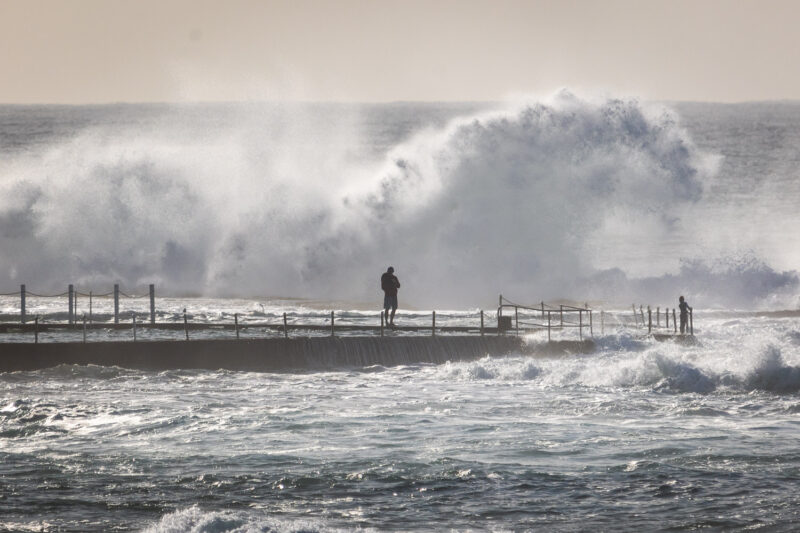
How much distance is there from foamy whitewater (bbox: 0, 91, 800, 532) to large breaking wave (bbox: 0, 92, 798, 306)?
0.13m

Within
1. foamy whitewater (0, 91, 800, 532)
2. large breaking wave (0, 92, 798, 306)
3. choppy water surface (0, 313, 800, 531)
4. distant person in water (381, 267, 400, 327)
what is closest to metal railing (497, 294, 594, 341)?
foamy whitewater (0, 91, 800, 532)

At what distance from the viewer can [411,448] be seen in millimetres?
15398

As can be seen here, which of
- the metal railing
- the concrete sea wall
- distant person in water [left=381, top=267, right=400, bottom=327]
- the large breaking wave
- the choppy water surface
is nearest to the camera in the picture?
the choppy water surface

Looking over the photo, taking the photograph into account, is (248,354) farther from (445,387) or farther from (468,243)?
(468,243)

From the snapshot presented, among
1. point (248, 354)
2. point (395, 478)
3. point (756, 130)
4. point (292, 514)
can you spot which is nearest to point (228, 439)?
A: point (395, 478)

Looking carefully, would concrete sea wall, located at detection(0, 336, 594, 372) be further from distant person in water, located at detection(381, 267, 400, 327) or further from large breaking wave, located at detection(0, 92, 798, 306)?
large breaking wave, located at detection(0, 92, 798, 306)

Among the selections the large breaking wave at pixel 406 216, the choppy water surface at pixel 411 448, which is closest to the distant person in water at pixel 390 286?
the choppy water surface at pixel 411 448

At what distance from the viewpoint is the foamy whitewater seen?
12.7m

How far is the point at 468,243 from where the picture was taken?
53344 millimetres

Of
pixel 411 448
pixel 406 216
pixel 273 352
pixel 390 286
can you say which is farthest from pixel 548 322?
pixel 406 216

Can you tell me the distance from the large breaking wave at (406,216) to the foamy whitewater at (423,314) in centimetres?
13

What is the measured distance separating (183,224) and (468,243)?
13.5 meters

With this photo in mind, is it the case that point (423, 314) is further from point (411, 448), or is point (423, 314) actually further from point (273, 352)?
point (411, 448)

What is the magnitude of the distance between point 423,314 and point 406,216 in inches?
455
